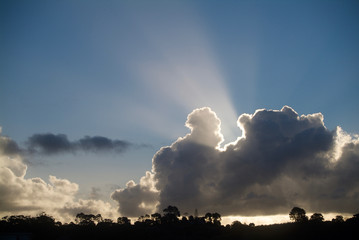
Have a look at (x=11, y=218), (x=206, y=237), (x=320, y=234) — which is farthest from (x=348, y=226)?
(x=11, y=218)

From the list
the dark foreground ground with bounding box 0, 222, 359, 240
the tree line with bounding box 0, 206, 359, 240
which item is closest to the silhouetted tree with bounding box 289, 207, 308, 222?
the tree line with bounding box 0, 206, 359, 240

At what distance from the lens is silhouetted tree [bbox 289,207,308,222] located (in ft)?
534

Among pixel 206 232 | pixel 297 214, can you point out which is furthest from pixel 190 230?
pixel 297 214

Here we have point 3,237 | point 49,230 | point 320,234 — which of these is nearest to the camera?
point 320,234

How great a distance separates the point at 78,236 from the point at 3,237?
3064cm

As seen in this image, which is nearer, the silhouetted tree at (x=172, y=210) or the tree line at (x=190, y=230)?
the tree line at (x=190, y=230)

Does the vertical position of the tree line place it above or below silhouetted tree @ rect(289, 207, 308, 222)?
below

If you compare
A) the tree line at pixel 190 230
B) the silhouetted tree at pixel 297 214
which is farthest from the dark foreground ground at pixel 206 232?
the silhouetted tree at pixel 297 214

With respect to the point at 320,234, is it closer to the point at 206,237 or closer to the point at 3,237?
the point at 206,237

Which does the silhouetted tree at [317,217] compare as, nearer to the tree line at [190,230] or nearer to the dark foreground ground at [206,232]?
the tree line at [190,230]

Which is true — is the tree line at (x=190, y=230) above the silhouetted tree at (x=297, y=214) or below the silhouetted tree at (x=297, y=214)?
below

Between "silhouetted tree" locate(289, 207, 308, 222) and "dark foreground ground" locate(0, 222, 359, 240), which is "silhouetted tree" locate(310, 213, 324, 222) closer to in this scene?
"silhouetted tree" locate(289, 207, 308, 222)

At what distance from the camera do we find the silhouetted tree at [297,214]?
16277cm

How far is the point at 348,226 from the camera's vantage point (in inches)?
3174
